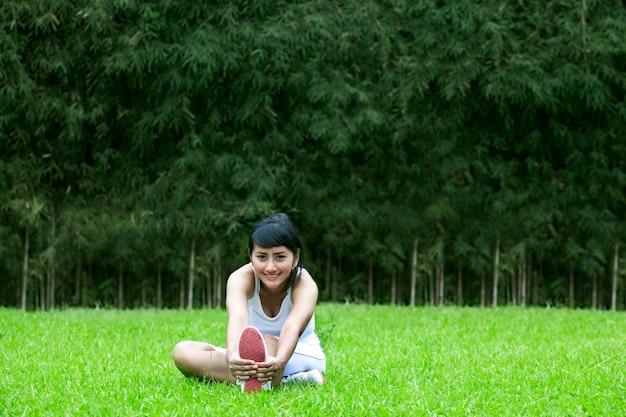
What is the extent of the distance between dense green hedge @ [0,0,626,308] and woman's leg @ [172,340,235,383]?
4292mm

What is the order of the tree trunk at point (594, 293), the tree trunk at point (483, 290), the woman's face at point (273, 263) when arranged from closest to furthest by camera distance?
the woman's face at point (273, 263), the tree trunk at point (594, 293), the tree trunk at point (483, 290)

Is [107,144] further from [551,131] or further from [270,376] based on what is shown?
[270,376]

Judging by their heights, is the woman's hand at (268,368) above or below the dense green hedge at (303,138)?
below

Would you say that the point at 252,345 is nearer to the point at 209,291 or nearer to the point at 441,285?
the point at 209,291

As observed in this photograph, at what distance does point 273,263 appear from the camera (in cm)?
314

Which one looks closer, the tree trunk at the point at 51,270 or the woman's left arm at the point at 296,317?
the woman's left arm at the point at 296,317

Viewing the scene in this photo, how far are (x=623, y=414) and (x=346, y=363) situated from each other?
1.50m

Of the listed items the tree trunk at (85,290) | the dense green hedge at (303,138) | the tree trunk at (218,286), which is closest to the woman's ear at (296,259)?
the dense green hedge at (303,138)

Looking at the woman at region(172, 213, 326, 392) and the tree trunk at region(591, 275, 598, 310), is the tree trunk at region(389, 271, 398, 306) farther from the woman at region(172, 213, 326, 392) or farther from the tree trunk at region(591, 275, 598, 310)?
the woman at region(172, 213, 326, 392)

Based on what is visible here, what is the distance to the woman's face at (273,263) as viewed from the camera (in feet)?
10.3

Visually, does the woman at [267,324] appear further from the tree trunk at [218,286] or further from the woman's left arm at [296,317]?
the tree trunk at [218,286]

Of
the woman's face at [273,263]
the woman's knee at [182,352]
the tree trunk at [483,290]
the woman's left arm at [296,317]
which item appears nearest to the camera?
the woman's left arm at [296,317]

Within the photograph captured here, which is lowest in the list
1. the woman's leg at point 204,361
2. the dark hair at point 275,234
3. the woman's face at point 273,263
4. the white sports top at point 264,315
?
the woman's leg at point 204,361

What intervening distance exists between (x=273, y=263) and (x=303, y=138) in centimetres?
492
